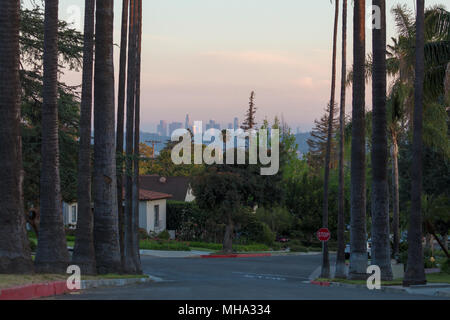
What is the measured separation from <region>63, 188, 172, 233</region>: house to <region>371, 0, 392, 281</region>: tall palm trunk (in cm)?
3911

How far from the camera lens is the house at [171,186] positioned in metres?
79.3

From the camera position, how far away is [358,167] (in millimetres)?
26531

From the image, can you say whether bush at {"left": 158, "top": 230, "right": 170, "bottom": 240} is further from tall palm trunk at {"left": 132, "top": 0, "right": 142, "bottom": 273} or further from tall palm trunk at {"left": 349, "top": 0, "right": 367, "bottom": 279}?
tall palm trunk at {"left": 349, "top": 0, "right": 367, "bottom": 279}

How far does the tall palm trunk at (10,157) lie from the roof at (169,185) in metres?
61.0

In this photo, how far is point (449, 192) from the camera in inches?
1812

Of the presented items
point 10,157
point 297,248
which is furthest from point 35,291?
point 297,248

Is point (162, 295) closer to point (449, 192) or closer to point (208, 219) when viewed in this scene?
point (449, 192)

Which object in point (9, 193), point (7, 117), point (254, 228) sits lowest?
point (254, 228)

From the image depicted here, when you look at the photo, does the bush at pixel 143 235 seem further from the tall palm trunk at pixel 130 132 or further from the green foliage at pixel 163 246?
the tall palm trunk at pixel 130 132

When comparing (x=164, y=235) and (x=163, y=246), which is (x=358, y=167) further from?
(x=164, y=235)

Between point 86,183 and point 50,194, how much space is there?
2.96 metres
